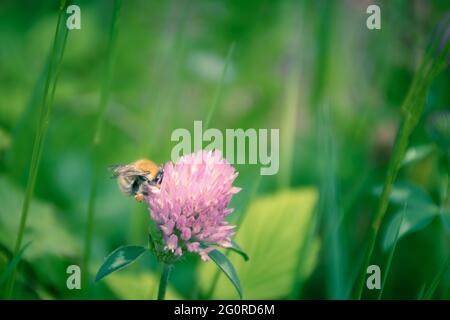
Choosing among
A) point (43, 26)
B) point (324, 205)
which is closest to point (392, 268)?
point (324, 205)

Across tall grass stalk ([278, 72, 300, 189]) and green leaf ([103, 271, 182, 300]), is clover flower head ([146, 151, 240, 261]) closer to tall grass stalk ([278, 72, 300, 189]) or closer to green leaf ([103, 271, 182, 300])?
green leaf ([103, 271, 182, 300])

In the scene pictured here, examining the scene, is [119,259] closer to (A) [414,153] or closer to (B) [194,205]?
(B) [194,205]

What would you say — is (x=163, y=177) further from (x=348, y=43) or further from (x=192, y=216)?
(x=348, y=43)

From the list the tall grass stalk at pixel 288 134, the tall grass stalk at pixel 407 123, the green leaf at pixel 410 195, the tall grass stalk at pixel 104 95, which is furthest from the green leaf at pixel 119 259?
the tall grass stalk at pixel 288 134

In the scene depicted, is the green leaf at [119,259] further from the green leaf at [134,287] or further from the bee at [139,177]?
the green leaf at [134,287]

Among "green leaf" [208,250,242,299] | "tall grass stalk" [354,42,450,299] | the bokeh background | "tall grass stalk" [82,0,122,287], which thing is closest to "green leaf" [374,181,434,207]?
the bokeh background

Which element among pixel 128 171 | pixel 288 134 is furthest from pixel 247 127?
pixel 128 171
